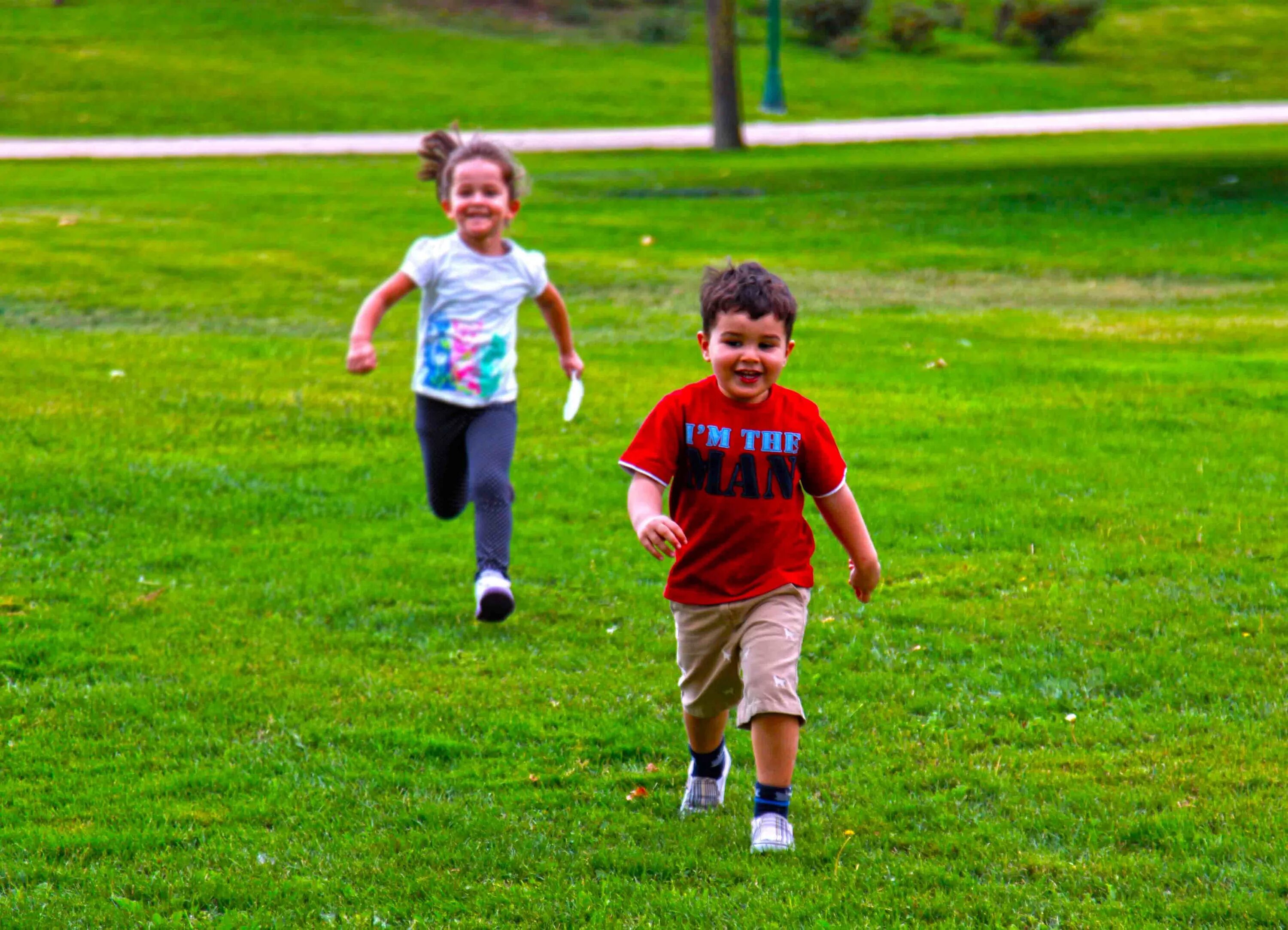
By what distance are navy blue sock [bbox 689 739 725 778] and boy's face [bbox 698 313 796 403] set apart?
106 centimetres

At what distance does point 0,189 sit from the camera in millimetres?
20688

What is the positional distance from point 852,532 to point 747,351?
23.3 inches

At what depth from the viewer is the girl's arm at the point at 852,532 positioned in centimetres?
421

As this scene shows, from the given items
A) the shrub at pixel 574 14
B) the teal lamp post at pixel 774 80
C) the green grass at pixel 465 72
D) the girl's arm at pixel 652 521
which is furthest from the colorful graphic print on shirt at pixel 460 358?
the shrub at pixel 574 14

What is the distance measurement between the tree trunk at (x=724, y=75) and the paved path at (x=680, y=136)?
0.81 m

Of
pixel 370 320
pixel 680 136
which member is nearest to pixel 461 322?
pixel 370 320

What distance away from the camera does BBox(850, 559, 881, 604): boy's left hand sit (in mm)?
4234

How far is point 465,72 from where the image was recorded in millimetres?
39312

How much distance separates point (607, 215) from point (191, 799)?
51.9 feet

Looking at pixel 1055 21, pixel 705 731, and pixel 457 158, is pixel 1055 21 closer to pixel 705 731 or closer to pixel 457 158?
pixel 457 158

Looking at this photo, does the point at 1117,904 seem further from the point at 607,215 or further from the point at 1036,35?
the point at 1036,35

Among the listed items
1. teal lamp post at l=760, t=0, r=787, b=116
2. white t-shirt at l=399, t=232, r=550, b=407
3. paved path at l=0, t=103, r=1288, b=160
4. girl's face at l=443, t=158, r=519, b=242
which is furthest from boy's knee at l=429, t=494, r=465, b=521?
teal lamp post at l=760, t=0, r=787, b=116

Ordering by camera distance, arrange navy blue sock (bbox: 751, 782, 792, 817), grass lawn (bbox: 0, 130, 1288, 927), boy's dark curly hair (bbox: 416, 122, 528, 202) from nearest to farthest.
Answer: grass lawn (bbox: 0, 130, 1288, 927), navy blue sock (bbox: 751, 782, 792, 817), boy's dark curly hair (bbox: 416, 122, 528, 202)

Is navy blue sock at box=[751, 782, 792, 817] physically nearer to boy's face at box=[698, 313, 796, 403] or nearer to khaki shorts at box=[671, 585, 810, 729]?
khaki shorts at box=[671, 585, 810, 729]
